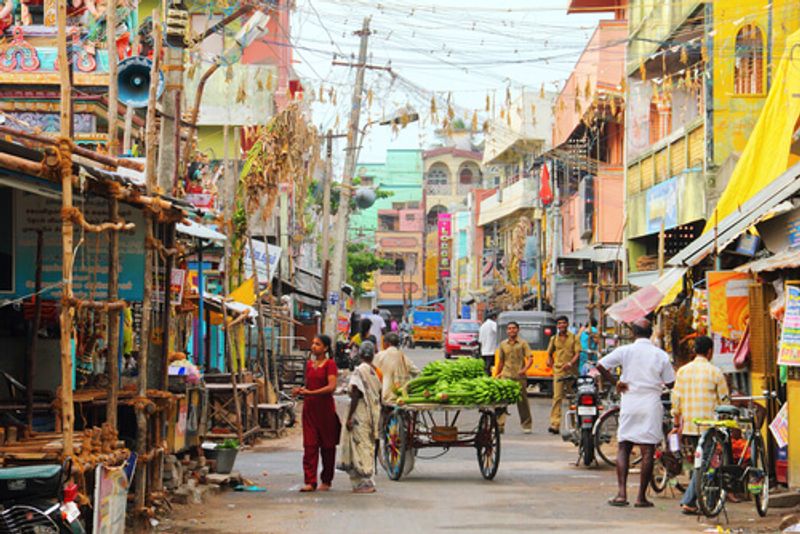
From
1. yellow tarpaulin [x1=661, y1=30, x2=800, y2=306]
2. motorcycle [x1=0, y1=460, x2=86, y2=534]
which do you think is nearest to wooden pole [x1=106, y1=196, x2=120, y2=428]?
motorcycle [x1=0, y1=460, x2=86, y2=534]

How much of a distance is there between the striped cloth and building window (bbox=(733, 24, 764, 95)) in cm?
1197

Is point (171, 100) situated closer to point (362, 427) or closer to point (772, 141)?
point (362, 427)

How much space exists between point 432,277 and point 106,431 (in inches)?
4160

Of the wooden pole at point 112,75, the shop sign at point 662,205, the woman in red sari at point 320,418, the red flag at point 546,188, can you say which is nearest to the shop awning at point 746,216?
the woman in red sari at point 320,418

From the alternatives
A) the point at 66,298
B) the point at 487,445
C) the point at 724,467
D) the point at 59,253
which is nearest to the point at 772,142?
the point at 487,445

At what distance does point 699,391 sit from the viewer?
13617 mm

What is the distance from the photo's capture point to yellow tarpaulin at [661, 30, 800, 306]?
18297mm

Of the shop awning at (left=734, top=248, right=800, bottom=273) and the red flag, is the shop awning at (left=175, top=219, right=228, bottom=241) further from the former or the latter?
the red flag

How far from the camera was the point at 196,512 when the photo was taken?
13.4 meters

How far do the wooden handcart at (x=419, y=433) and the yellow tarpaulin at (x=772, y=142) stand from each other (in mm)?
4550

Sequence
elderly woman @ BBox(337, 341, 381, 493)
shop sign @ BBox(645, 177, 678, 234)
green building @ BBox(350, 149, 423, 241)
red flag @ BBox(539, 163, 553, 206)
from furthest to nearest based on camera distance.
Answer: green building @ BBox(350, 149, 423, 241)
red flag @ BBox(539, 163, 553, 206)
shop sign @ BBox(645, 177, 678, 234)
elderly woman @ BBox(337, 341, 381, 493)

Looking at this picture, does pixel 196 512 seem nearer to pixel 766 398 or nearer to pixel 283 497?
pixel 283 497

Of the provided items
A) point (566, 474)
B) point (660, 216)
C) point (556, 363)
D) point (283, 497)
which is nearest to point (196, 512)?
point (283, 497)

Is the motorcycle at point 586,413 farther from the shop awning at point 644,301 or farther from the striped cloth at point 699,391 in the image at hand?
the striped cloth at point 699,391
